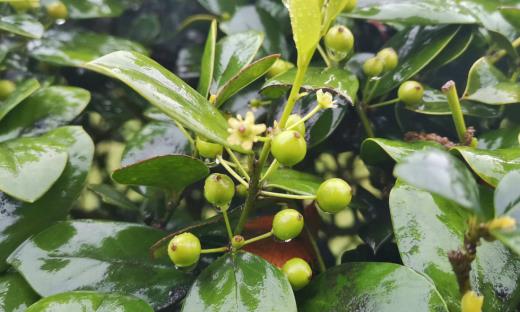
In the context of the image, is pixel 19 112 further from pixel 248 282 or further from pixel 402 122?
pixel 402 122

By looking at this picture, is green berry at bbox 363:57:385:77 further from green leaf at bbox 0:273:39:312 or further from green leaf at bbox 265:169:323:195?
green leaf at bbox 0:273:39:312

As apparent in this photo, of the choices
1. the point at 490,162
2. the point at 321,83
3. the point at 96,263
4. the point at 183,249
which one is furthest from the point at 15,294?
the point at 490,162

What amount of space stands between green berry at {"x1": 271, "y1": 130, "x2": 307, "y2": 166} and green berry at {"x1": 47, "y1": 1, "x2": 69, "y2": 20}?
602 millimetres

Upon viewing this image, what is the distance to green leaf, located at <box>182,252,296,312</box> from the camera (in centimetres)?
61

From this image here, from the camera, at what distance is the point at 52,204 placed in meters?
0.78

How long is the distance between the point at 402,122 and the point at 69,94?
0.50 meters

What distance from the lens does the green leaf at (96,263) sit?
2.28 feet

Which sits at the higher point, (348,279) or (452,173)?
(452,173)

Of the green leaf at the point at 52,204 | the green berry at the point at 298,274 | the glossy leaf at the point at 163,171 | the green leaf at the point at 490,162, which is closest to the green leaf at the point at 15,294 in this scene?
the green leaf at the point at 52,204

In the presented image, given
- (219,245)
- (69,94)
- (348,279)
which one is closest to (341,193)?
(348,279)

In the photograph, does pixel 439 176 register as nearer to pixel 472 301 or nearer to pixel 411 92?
pixel 472 301

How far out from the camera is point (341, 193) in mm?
648

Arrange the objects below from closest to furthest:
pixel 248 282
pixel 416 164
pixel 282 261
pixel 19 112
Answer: pixel 416 164 < pixel 248 282 < pixel 282 261 < pixel 19 112

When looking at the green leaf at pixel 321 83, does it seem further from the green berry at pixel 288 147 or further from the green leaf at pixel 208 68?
the green berry at pixel 288 147
